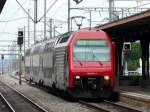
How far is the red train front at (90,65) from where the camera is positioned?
78.3 feet

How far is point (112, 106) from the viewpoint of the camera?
2228 centimetres

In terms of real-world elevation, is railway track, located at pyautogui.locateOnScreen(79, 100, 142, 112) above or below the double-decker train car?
below

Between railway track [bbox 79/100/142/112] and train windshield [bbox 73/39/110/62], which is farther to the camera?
train windshield [bbox 73/39/110/62]

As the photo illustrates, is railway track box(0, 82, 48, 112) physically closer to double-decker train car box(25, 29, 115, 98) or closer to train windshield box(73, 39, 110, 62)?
double-decker train car box(25, 29, 115, 98)

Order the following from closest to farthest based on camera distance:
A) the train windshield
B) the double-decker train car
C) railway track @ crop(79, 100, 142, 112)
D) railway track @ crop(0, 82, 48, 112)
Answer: railway track @ crop(79, 100, 142, 112), railway track @ crop(0, 82, 48, 112), the double-decker train car, the train windshield

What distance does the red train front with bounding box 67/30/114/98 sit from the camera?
23.9 m

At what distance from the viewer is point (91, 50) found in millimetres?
24719

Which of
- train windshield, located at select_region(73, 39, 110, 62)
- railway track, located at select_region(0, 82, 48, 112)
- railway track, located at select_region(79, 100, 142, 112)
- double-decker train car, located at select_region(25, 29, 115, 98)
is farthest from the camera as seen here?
train windshield, located at select_region(73, 39, 110, 62)

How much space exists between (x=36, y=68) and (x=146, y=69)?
930cm

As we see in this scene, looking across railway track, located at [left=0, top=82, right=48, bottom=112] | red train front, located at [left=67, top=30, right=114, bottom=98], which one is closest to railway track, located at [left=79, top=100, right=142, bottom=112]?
red train front, located at [left=67, top=30, right=114, bottom=98]

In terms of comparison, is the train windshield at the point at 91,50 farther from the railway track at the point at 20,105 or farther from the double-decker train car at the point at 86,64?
the railway track at the point at 20,105

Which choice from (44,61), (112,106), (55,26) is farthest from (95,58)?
(55,26)

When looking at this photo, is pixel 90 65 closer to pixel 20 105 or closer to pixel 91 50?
pixel 91 50

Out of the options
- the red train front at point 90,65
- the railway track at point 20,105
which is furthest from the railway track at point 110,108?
the railway track at point 20,105
